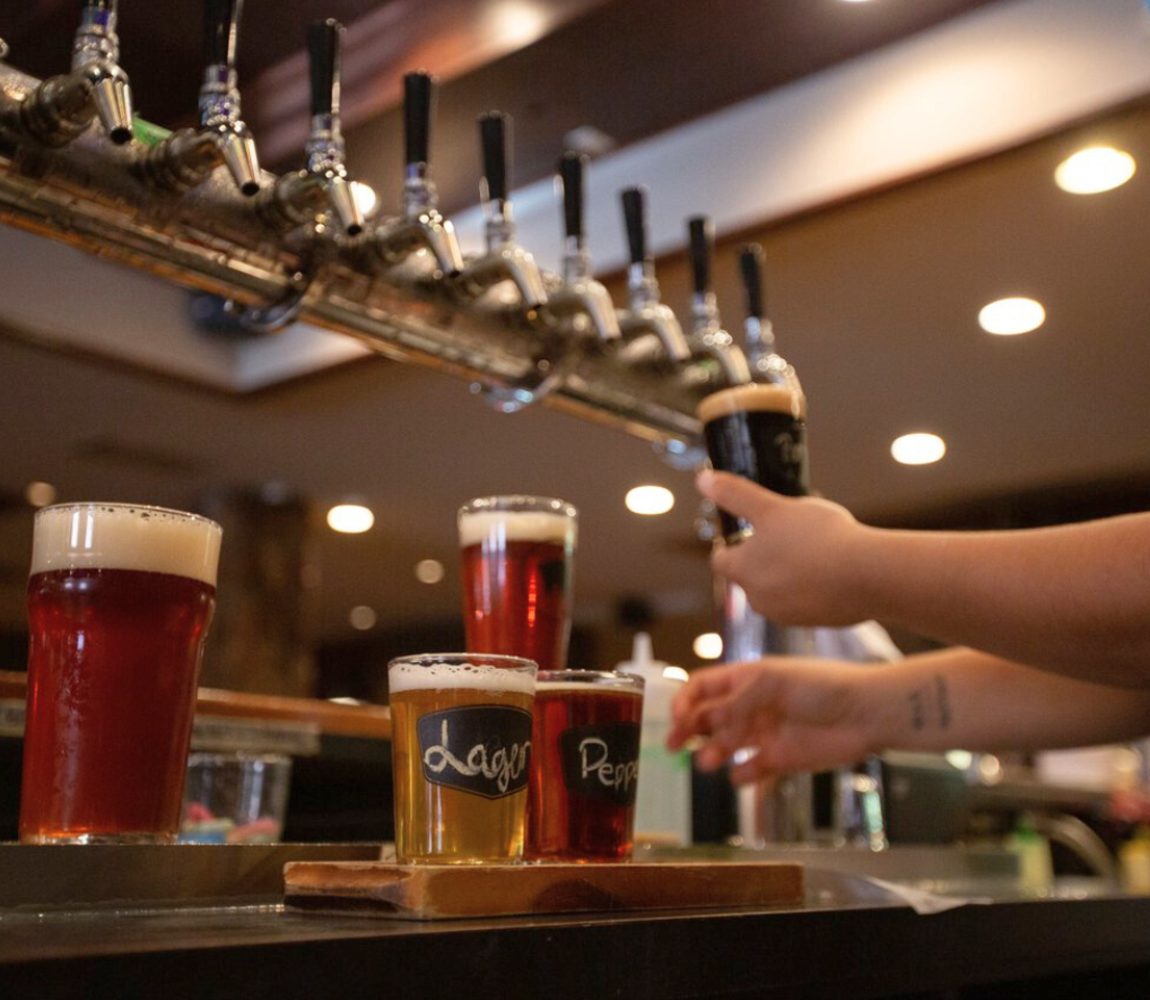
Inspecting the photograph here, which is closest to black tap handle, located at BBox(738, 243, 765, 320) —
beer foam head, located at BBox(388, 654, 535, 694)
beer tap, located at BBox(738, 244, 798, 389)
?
beer tap, located at BBox(738, 244, 798, 389)

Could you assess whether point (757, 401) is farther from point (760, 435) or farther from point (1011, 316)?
point (1011, 316)

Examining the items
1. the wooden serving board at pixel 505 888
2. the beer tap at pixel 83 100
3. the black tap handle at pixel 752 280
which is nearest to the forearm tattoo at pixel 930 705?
the black tap handle at pixel 752 280

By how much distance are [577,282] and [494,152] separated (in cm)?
17

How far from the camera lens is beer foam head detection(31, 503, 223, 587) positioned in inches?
33.2

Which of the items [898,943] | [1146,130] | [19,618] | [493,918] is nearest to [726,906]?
[898,943]

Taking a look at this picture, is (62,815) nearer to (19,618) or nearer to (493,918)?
(493,918)

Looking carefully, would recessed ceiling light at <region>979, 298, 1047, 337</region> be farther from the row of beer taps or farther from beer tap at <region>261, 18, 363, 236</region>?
beer tap at <region>261, 18, 363, 236</region>

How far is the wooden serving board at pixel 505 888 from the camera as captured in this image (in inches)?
29.1

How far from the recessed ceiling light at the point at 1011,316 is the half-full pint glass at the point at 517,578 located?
226 cm

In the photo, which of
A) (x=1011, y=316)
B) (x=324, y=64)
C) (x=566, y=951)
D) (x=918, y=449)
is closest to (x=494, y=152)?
(x=324, y=64)

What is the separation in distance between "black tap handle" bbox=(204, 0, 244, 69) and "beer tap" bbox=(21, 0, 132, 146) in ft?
0.34

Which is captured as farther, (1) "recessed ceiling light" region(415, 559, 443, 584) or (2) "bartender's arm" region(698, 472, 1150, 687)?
(1) "recessed ceiling light" region(415, 559, 443, 584)

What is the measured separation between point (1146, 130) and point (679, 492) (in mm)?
2369

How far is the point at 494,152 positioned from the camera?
1451 mm
